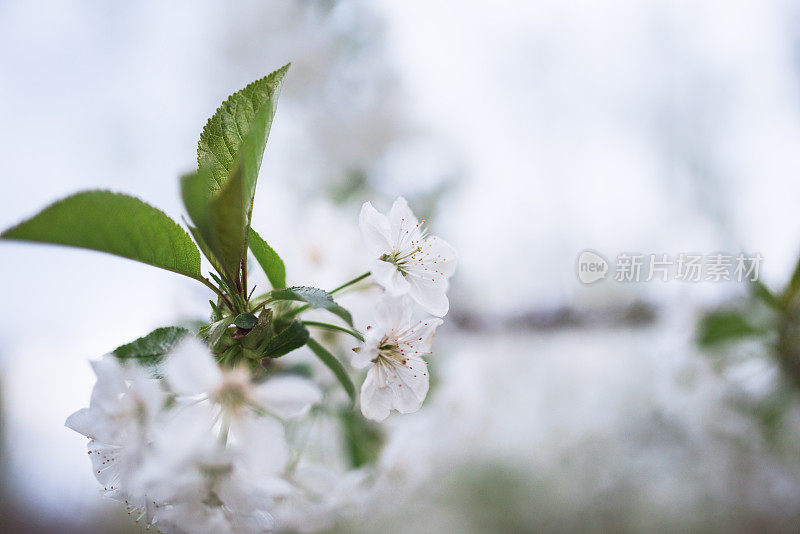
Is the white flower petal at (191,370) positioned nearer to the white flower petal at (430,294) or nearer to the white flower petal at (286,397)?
the white flower petal at (286,397)

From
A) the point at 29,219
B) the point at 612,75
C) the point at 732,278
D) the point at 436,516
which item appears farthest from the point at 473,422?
the point at 436,516

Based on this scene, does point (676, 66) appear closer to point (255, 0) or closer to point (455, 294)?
point (455, 294)

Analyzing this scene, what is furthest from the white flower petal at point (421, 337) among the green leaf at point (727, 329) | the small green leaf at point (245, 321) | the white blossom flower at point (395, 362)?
the green leaf at point (727, 329)

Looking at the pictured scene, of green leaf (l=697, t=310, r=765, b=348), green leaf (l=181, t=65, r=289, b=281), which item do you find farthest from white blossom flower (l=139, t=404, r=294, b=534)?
green leaf (l=697, t=310, r=765, b=348)

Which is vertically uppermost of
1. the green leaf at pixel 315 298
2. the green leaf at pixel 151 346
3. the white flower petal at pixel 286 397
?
the green leaf at pixel 315 298

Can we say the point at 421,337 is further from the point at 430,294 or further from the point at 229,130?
the point at 229,130

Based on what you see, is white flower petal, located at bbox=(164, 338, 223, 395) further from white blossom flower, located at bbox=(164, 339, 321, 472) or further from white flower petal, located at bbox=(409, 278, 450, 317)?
white flower petal, located at bbox=(409, 278, 450, 317)
